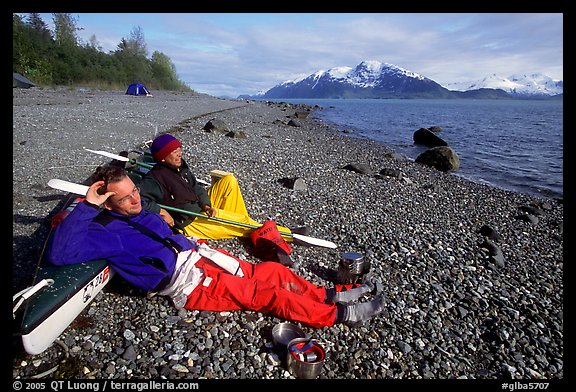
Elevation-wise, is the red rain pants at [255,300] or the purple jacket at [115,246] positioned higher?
the purple jacket at [115,246]

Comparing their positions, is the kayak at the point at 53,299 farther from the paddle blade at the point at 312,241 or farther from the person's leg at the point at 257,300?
the paddle blade at the point at 312,241

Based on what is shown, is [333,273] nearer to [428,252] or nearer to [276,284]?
[276,284]

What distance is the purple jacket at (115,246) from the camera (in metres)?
4.43

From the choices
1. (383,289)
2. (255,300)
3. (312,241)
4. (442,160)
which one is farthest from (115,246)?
(442,160)

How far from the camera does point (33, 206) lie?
8.23m

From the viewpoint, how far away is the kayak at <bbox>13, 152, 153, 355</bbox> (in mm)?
3826

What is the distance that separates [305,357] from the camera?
4379 mm

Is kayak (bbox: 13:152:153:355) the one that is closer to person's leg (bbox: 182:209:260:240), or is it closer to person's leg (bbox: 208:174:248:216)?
person's leg (bbox: 182:209:260:240)

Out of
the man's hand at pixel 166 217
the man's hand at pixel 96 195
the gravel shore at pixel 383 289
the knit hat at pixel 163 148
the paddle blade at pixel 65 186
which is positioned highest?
the knit hat at pixel 163 148

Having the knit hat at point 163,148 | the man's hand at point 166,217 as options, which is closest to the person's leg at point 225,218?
the man's hand at point 166,217

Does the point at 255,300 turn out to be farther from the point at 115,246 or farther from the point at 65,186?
the point at 65,186

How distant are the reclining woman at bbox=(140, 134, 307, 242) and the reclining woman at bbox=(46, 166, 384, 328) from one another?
1.42 meters

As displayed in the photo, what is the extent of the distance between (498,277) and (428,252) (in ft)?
4.69

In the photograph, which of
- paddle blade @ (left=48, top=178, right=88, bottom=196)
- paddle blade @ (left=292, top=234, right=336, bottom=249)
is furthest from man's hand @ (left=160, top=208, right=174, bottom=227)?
paddle blade @ (left=292, top=234, right=336, bottom=249)
